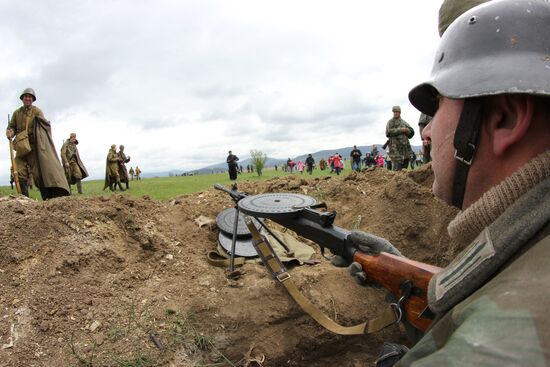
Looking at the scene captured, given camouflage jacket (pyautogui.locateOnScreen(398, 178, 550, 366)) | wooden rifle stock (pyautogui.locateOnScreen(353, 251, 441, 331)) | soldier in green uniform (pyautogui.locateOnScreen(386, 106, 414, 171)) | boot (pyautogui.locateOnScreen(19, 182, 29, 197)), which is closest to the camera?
camouflage jacket (pyautogui.locateOnScreen(398, 178, 550, 366))

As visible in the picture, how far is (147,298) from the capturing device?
4051 millimetres

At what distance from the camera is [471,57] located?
1.52 meters

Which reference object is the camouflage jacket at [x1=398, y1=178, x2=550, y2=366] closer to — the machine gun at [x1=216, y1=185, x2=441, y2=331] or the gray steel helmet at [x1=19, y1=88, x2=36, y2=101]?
the machine gun at [x1=216, y1=185, x2=441, y2=331]

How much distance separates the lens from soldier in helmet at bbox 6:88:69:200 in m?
7.97

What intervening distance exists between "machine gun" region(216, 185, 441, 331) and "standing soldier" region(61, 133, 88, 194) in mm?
10876

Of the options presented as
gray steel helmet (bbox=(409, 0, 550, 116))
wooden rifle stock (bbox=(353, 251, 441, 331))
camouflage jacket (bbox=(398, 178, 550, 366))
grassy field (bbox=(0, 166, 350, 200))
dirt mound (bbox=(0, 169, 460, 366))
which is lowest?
dirt mound (bbox=(0, 169, 460, 366))

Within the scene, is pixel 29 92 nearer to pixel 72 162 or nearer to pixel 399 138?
pixel 72 162

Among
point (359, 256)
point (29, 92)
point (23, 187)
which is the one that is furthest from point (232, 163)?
point (359, 256)

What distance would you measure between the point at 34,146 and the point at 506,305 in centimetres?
920

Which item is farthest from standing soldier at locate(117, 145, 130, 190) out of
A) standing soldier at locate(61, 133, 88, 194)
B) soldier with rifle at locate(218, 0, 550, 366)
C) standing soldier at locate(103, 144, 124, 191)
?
soldier with rifle at locate(218, 0, 550, 366)

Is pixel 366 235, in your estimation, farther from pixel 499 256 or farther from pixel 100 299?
pixel 100 299

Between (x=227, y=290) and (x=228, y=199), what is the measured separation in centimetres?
274

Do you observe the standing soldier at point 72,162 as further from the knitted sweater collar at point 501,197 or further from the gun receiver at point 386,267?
the knitted sweater collar at point 501,197

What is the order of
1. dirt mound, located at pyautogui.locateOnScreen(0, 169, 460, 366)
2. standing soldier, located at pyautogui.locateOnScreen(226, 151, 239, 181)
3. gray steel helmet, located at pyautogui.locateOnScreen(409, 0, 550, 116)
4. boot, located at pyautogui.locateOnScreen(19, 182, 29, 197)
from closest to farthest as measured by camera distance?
gray steel helmet, located at pyautogui.locateOnScreen(409, 0, 550, 116), dirt mound, located at pyautogui.locateOnScreen(0, 169, 460, 366), boot, located at pyautogui.locateOnScreen(19, 182, 29, 197), standing soldier, located at pyautogui.locateOnScreen(226, 151, 239, 181)
